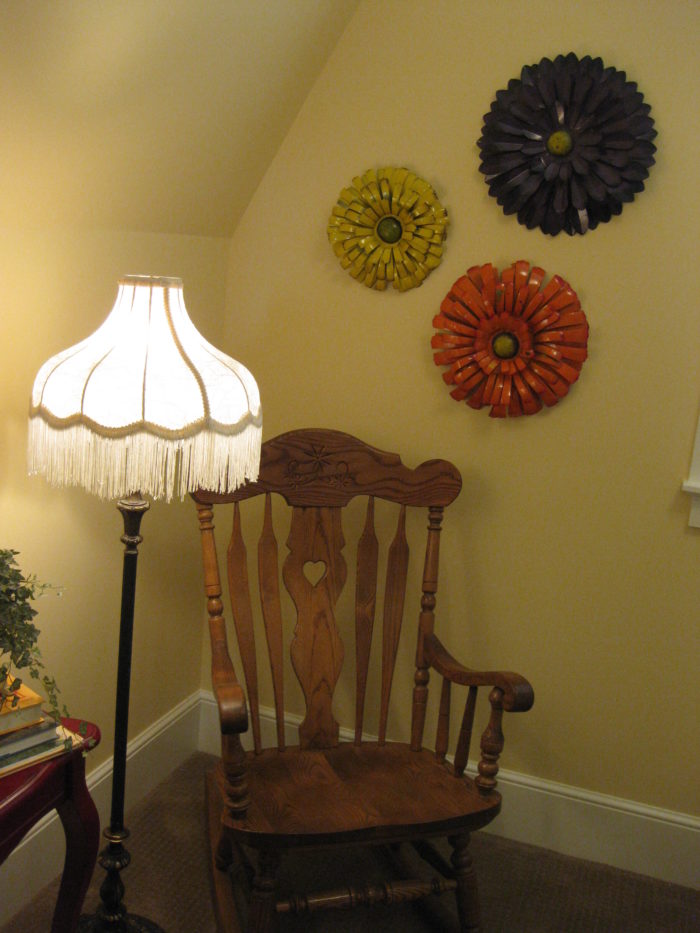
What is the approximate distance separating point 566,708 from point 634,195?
1280 mm

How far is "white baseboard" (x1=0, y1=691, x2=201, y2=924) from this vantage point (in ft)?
6.21

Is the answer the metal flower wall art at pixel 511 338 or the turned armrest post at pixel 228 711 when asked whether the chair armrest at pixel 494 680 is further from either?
the metal flower wall art at pixel 511 338

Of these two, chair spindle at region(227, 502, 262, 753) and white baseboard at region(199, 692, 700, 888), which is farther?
white baseboard at region(199, 692, 700, 888)

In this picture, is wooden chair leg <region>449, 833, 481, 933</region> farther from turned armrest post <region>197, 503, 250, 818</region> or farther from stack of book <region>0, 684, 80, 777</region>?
stack of book <region>0, 684, 80, 777</region>

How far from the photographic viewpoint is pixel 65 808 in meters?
1.49

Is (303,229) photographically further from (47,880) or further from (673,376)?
(47,880)

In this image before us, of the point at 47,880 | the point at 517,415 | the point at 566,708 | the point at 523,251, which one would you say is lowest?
the point at 47,880

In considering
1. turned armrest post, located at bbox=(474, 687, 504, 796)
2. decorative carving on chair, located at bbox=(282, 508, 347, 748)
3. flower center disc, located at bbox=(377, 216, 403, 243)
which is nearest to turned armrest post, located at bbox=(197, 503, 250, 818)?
decorative carving on chair, located at bbox=(282, 508, 347, 748)

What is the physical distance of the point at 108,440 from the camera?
1432 millimetres

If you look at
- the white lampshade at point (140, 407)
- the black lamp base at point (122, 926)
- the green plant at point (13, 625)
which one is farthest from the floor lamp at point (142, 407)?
the black lamp base at point (122, 926)

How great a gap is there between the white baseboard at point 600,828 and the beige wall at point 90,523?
1003 millimetres

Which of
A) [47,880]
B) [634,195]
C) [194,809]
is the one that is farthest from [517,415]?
[47,880]

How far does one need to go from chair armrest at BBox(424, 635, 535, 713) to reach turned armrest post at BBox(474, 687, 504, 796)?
0.02 metres

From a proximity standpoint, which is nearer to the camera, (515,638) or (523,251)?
(523,251)
